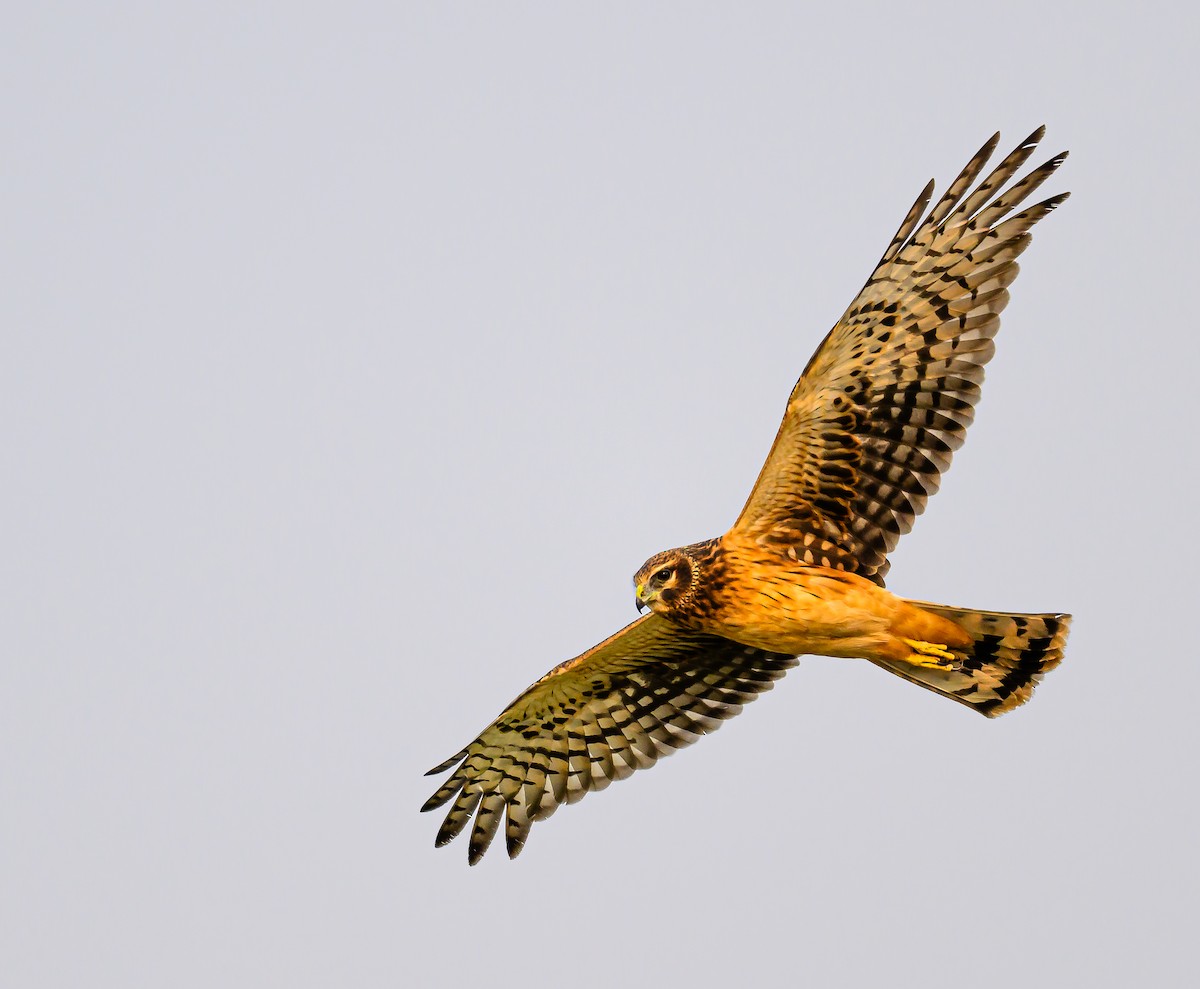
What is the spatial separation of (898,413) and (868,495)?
1.93 ft

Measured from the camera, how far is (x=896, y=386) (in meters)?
10.7

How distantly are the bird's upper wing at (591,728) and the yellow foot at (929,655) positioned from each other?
5.46 feet

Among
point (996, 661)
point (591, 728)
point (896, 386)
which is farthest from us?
point (591, 728)

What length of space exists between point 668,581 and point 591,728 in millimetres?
2394

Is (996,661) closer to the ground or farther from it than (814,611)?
closer to the ground

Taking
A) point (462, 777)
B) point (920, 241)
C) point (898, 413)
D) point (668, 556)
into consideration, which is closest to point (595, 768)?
point (462, 777)

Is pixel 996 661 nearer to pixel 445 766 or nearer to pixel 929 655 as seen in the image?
pixel 929 655

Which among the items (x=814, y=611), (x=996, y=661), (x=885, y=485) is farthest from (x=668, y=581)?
(x=996, y=661)

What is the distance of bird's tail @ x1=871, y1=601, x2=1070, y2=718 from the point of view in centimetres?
1088

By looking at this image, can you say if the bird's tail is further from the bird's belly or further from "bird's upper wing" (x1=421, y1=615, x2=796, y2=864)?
"bird's upper wing" (x1=421, y1=615, x2=796, y2=864)

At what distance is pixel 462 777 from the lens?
1250 centimetres

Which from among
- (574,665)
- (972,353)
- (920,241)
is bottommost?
(574,665)

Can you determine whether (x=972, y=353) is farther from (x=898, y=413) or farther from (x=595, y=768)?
(x=595, y=768)

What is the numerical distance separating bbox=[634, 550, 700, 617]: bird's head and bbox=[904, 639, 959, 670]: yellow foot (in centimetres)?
149
